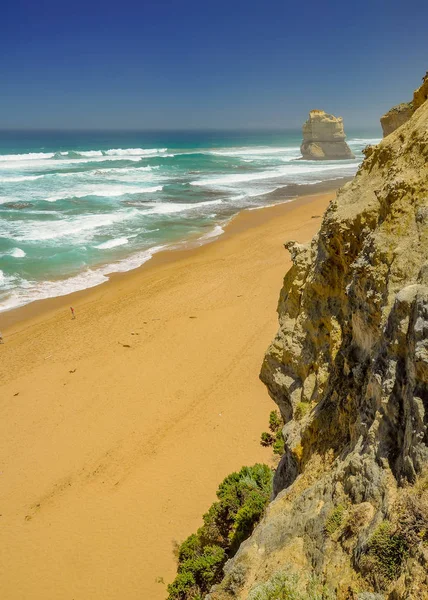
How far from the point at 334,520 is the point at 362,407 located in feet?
2.78

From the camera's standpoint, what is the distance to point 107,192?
4144 cm

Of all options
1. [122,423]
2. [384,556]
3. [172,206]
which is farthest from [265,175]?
[384,556]

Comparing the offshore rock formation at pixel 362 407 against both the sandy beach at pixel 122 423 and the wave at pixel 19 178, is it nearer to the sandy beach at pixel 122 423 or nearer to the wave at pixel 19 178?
the sandy beach at pixel 122 423

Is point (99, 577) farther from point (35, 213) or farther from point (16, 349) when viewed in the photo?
point (35, 213)

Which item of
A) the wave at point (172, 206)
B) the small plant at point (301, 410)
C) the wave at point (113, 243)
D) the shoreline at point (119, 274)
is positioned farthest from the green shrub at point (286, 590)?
the wave at point (172, 206)

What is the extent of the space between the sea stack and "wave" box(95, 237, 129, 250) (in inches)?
2336

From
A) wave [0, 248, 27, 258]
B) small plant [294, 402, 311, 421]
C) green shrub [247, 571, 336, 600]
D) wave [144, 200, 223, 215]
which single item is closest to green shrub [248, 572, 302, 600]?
green shrub [247, 571, 336, 600]

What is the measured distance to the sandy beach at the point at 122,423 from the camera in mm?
7488

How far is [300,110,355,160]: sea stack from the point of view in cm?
7481

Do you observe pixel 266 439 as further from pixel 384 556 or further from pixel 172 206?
pixel 172 206

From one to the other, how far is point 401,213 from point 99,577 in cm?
725

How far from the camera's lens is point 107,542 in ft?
25.1

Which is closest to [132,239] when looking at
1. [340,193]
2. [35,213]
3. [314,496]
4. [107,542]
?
[35,213]

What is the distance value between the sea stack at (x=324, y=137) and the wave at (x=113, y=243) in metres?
59.3
